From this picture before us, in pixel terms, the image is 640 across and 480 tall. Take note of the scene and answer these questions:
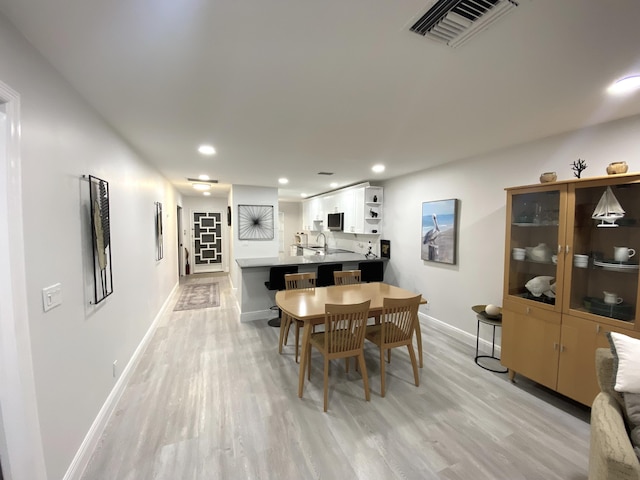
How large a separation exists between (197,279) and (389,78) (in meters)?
7.37

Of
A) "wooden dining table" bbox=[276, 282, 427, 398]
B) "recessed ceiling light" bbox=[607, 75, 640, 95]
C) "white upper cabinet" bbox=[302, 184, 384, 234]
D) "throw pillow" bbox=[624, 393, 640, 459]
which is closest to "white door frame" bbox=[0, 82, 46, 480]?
"wooden dining table" bbox=[276, 282, 427, 398]

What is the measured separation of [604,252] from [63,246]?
3.88 meters

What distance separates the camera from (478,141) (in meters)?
2.83

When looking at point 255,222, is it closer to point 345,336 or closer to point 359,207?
point 359,207

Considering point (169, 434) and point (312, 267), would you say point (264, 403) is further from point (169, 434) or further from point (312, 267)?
point (312, 267)

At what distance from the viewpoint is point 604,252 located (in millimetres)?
2240

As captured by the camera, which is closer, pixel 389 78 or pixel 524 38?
pixel 524 38

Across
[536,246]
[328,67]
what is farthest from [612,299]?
[328,67]

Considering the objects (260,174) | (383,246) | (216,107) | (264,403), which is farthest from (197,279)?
(216,107)

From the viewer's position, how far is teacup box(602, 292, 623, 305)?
214cm

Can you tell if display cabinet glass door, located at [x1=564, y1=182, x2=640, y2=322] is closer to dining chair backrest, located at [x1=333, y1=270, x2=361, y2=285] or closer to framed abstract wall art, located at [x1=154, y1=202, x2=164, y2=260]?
dining chair backrest, located at [x1=333, y1=270, x2=361, y2=285]

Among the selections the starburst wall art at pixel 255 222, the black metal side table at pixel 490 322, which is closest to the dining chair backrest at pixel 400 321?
the black metal side table at pixel 490 322

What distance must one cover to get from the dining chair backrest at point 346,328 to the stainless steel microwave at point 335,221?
377 centimetres

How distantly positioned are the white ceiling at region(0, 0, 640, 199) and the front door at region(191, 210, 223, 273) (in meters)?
6.10
